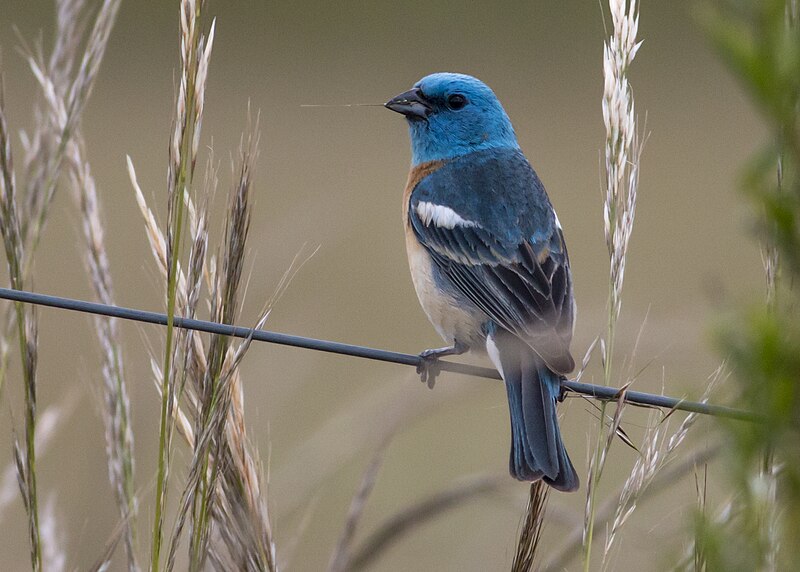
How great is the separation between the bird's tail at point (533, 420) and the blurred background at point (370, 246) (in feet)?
0.27

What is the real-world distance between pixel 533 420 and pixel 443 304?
69 cm

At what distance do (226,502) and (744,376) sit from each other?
1.18 meters

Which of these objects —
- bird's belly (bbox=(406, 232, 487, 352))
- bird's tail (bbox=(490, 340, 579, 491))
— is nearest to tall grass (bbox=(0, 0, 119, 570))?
bird's tail (bbox=(490, 340, 579, 491))

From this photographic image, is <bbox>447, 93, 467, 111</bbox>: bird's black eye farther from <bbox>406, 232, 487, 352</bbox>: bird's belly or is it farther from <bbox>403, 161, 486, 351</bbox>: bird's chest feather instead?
<bbox>406, 232, 487, 352</bbox>: bird's belly

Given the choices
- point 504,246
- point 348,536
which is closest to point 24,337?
point 348,536

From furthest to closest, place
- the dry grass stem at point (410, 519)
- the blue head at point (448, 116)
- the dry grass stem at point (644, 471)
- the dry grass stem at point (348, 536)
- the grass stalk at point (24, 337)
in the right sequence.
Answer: the blue head at point (448, 116)
the dry grass stem at point (410, 519)
the dry grass stem at point (348, 536)
the grass stalk at point (24, 337)
the dry grass stem at point (644, 471)

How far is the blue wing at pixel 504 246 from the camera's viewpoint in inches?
121

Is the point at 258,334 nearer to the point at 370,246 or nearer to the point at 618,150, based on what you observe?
the point at 618,150

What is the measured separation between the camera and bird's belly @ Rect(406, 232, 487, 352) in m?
3.27

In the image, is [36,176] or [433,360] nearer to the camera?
[36,176]

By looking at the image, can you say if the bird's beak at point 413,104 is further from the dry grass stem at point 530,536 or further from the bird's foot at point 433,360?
the dry grass stem at point 530,536

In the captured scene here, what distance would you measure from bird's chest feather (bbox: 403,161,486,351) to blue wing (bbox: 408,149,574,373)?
0.03 meters

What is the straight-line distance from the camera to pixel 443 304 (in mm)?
3355

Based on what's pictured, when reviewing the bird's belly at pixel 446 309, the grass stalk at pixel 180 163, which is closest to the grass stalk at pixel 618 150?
the grass stalk at pixel 180 163
